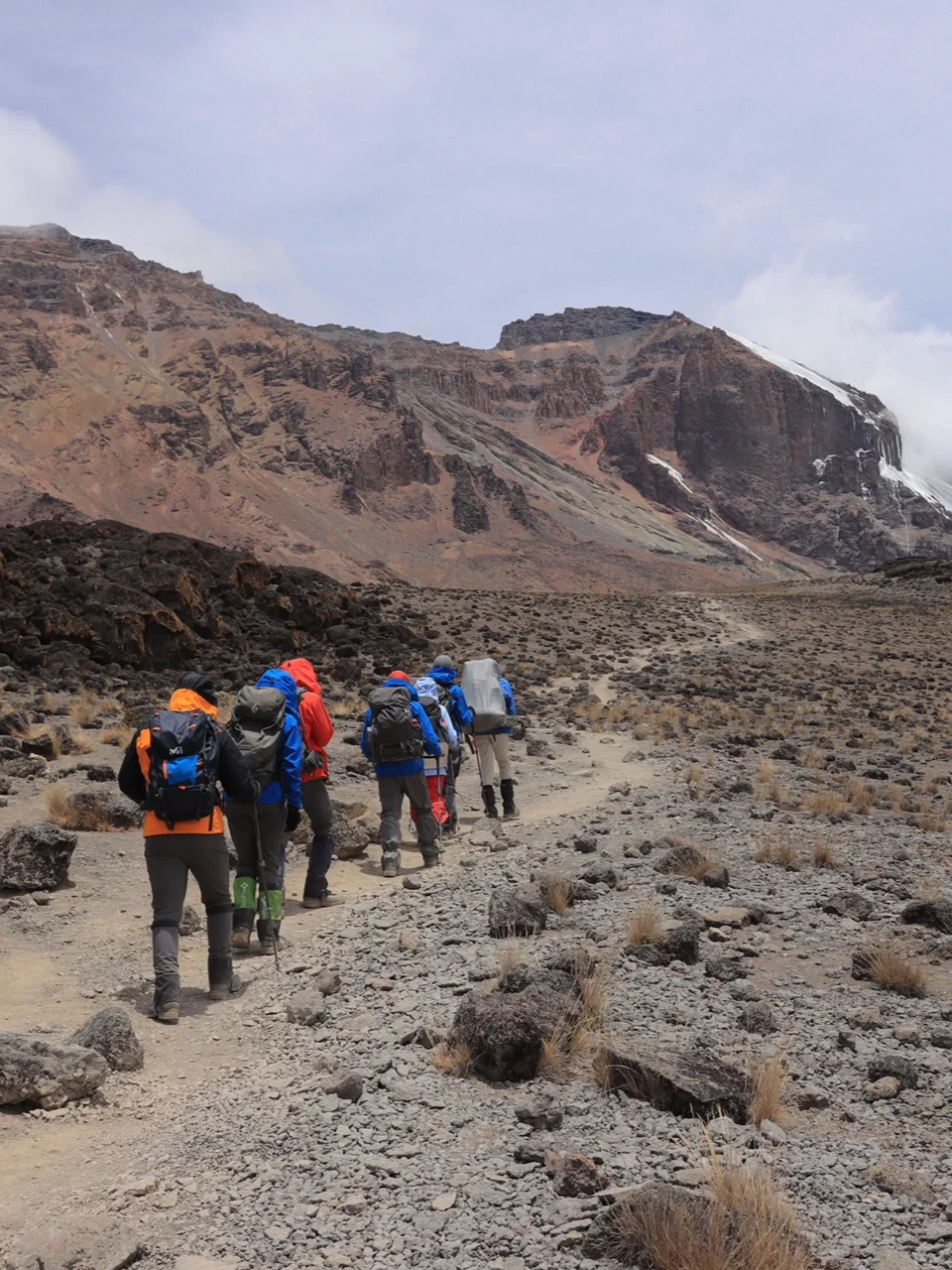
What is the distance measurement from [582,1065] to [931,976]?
2.53 meters

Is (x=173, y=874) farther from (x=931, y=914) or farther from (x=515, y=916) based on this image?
(x=931, y=914)

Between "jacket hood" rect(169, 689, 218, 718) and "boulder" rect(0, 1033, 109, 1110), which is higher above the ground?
"jacket hood" rect(169, 689, 218, 718)

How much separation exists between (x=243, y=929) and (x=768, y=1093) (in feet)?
14.3

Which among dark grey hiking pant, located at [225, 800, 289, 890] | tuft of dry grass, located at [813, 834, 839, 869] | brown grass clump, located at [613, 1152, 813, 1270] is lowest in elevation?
tuft of dry grass, located at [813, 834, 839, 869]

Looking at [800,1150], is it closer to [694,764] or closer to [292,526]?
[694,764]

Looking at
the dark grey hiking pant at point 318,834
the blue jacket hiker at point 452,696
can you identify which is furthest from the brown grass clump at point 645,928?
the blue jacket hiker at point 452,696

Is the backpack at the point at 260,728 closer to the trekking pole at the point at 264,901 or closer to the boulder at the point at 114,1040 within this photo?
the trekking pole at the point at 264,901

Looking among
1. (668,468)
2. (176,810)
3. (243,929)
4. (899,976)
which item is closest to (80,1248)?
(176,810)

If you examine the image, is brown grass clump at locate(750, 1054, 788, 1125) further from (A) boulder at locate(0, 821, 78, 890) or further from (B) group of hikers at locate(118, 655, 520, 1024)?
(A) boulder at locate(0, 821, 78, 890)

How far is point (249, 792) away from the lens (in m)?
6.60

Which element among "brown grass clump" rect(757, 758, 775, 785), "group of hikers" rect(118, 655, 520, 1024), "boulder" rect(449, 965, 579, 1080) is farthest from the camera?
"brown grass clump" rect(757, 758, 775, 785)

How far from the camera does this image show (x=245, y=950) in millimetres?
7465

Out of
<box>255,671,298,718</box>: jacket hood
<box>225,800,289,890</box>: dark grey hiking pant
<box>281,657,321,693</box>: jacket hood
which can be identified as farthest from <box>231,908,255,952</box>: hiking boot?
<box>281,657,321,693</box>: jacket hood

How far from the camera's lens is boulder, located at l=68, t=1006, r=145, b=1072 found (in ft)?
17.1
